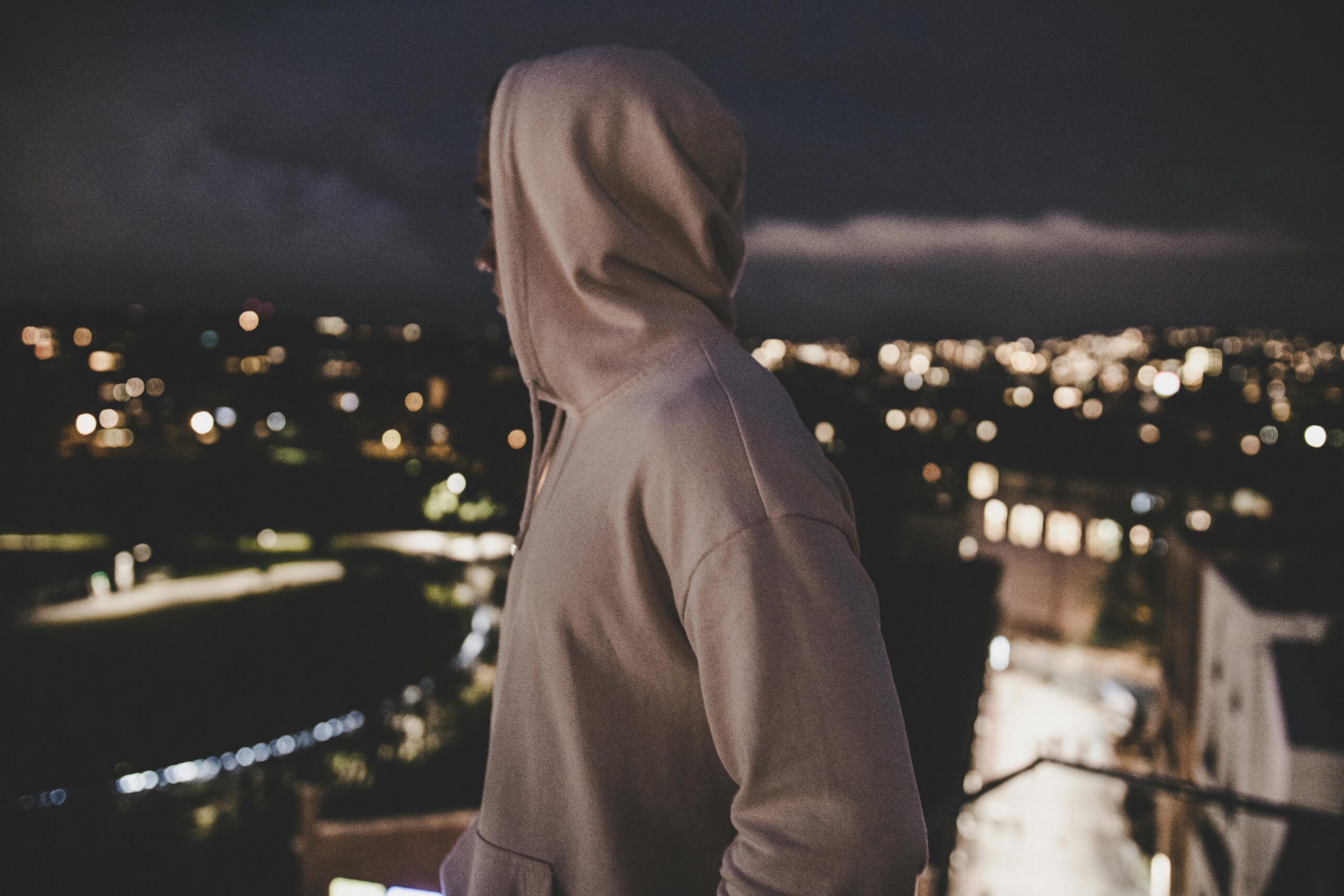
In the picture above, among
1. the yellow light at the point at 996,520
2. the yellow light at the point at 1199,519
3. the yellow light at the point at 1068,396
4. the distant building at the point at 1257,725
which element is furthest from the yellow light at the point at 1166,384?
the distant building at the point at 1257,725

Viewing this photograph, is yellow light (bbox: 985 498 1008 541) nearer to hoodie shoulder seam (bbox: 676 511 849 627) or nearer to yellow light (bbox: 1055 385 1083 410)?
yellow light (bbox: 1055 385 1083 410)

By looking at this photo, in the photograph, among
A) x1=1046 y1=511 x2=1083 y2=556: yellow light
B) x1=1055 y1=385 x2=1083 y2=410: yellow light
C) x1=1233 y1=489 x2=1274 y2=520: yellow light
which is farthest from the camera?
x1=1055 y1=385 x2=1083 y2=410: yellow light

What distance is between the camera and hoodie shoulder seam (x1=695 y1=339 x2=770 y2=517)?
632 mm

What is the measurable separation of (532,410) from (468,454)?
24688 mm

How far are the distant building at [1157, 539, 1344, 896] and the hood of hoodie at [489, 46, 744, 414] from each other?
292cm

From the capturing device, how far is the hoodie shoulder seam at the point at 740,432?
0.63 meters

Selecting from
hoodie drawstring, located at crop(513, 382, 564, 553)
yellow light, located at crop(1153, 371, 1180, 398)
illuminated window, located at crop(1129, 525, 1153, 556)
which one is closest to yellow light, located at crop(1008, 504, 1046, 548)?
illuminated window, located at crop(1129, 525, 1153, 556)

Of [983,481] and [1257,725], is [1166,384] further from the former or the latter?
[1257,725]

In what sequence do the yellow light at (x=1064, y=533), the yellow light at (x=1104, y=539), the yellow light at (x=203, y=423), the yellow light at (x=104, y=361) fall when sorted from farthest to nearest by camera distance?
the yellow light at (x=104, y=361), the yellow light at (x=203, y=423), the yellow light at (x=1064, y=533), the yellow light at (x=1104, y=539)

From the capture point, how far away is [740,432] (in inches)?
26.2

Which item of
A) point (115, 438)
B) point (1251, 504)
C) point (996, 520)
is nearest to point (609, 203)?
point (1251, 504)

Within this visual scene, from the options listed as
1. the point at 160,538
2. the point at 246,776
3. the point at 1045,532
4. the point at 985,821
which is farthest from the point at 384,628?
the point at 1045,532

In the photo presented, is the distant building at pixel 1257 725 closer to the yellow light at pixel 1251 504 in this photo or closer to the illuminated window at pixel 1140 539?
the yellow light at pixel 1251 504

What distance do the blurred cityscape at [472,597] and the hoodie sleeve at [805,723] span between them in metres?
1.74
